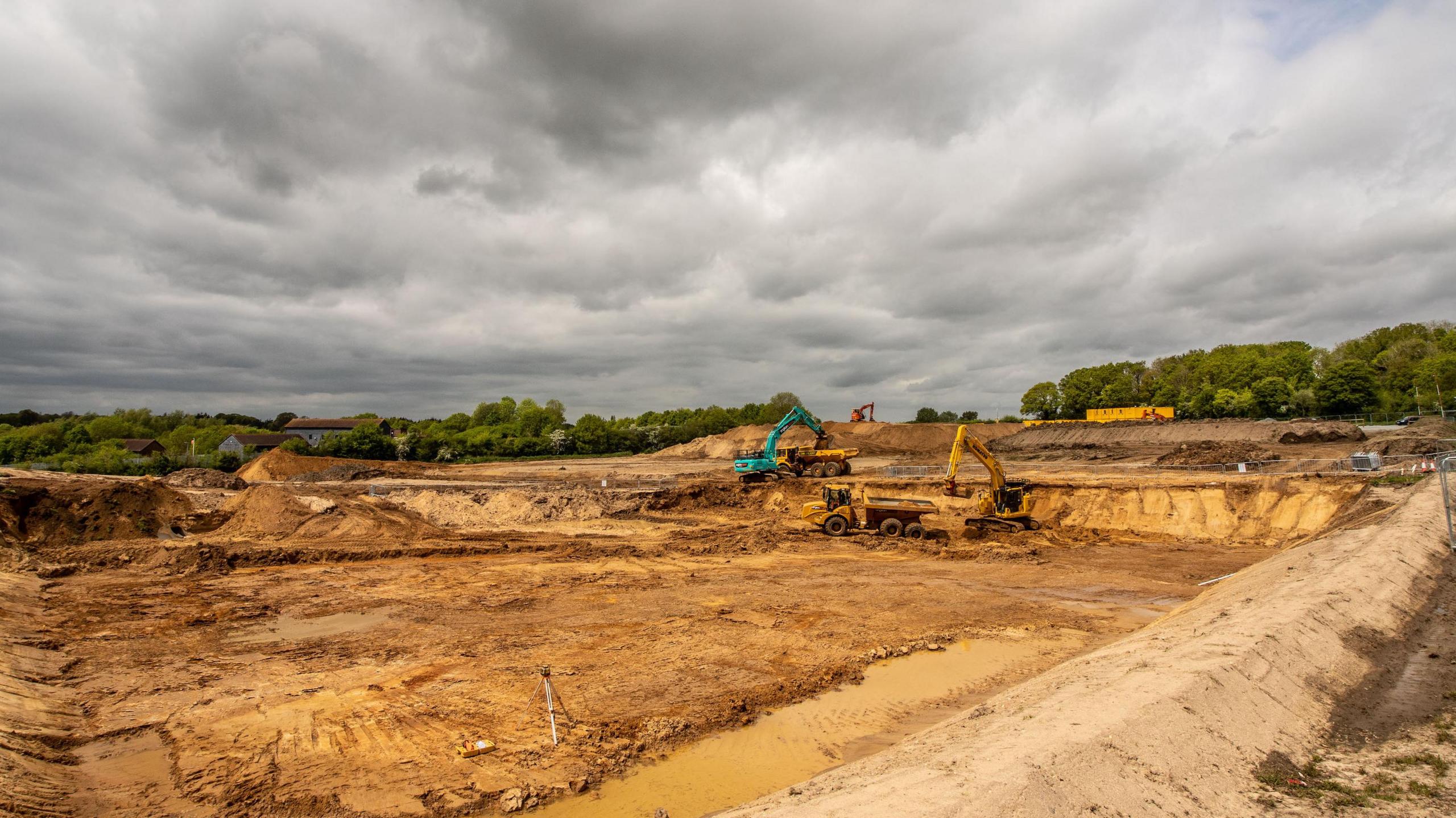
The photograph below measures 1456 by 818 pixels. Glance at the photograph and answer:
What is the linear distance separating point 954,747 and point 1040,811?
1.77 metres

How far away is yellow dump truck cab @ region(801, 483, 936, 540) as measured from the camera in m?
23.7

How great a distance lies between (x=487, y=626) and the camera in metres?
13.3

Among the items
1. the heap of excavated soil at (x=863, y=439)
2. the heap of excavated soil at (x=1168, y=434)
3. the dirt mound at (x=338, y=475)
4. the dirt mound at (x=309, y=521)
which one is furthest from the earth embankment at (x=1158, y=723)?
the heap of excavated soil at (x=863, y=439)

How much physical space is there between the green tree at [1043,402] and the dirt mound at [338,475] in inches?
3408

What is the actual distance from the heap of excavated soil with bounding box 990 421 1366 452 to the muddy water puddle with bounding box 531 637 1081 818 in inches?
1804

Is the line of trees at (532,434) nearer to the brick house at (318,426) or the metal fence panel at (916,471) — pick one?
the brick house at (318,426)

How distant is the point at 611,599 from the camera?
15.6 m

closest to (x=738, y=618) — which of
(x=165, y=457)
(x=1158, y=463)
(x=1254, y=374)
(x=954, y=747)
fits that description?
(x=954, y=747)

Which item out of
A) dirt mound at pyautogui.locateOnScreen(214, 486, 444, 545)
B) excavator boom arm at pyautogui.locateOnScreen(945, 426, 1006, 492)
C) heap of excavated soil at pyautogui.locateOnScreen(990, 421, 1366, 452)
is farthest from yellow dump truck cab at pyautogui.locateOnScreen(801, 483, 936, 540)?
heap of excavated soil at pyautogui.locateOnScreen(990, 421, 1366, 452)

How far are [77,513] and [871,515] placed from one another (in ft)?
88.6

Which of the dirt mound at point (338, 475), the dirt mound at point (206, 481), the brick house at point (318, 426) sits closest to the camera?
the dirt mound at point (206, 481)

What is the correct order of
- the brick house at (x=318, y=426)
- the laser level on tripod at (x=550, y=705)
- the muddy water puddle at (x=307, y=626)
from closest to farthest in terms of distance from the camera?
the laser level on tripod at (x=550, y=705) < the muddy water puddle at (x=307, y=626) < the brick house at (x=318, y=426)

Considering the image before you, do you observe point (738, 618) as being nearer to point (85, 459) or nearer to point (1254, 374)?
point (85, 459)

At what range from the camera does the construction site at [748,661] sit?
237 inches
